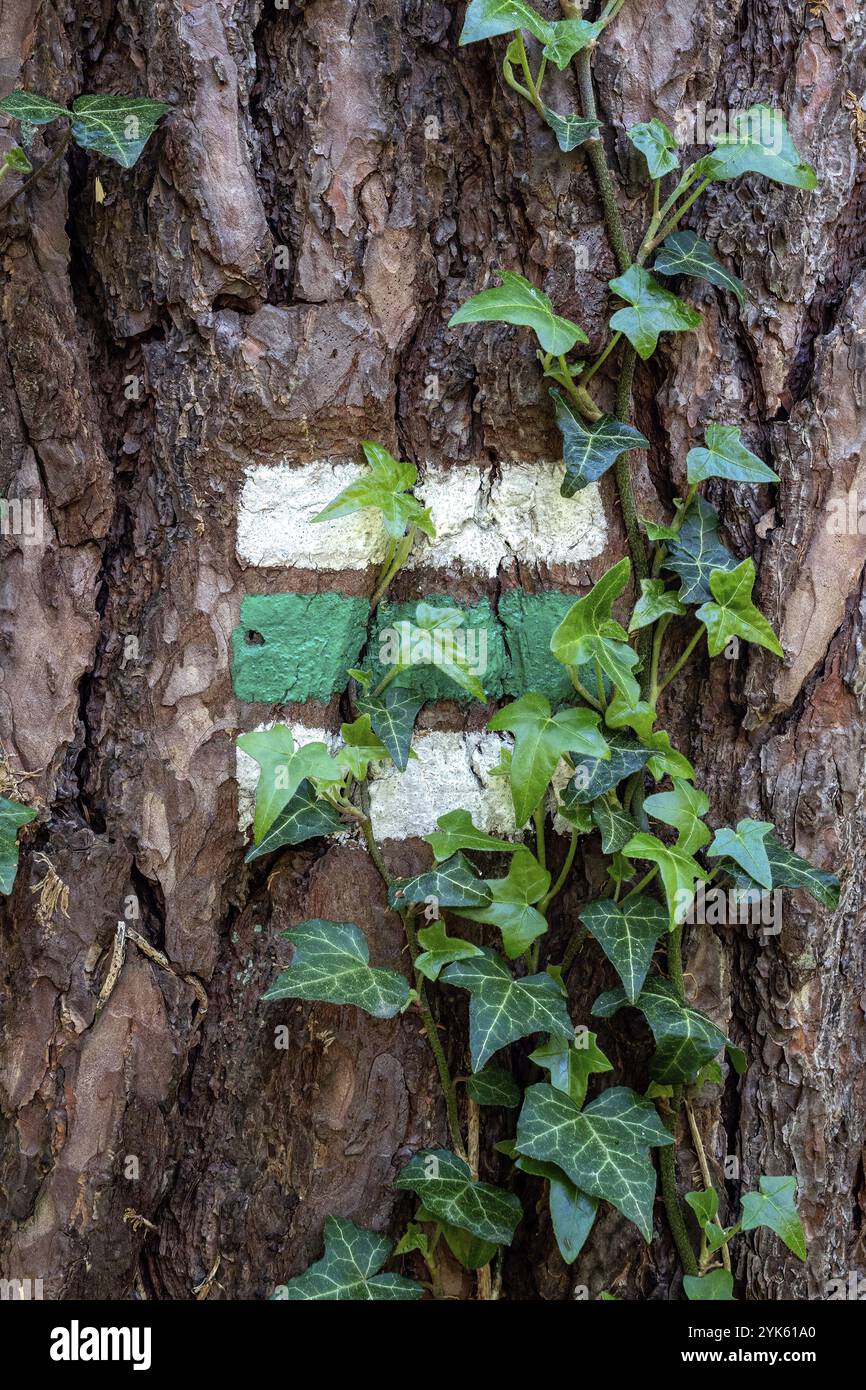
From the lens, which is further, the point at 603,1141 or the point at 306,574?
the point at 306,574

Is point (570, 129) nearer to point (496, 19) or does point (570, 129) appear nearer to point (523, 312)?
point (496, 19)

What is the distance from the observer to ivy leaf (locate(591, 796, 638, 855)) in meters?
1.48

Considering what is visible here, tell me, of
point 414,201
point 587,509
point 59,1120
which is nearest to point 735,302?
point 587,509

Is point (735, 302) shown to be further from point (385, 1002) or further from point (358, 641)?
point (385, 1002)

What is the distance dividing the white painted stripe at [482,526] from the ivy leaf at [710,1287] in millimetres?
1040

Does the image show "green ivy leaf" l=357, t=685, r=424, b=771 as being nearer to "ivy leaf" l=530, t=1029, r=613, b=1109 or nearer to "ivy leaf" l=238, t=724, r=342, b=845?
"ivy leaf" l=238, t=724, r=342, b=845

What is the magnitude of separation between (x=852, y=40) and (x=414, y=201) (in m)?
0.67

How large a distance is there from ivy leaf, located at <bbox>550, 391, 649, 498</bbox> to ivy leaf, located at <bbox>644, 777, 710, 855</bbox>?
17.5 inches

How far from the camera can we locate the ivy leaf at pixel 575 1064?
1.49m

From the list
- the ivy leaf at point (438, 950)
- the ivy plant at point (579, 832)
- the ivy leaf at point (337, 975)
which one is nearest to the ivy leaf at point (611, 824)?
the ivy plant at point (579, 832)

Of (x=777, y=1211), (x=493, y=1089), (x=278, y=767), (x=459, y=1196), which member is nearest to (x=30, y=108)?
(x=278, y=767)

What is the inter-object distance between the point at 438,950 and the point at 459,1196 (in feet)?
1.15

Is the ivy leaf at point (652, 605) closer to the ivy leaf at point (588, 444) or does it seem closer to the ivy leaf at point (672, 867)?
the ivy leaf at point (588, 444)

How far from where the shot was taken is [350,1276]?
1.52m
